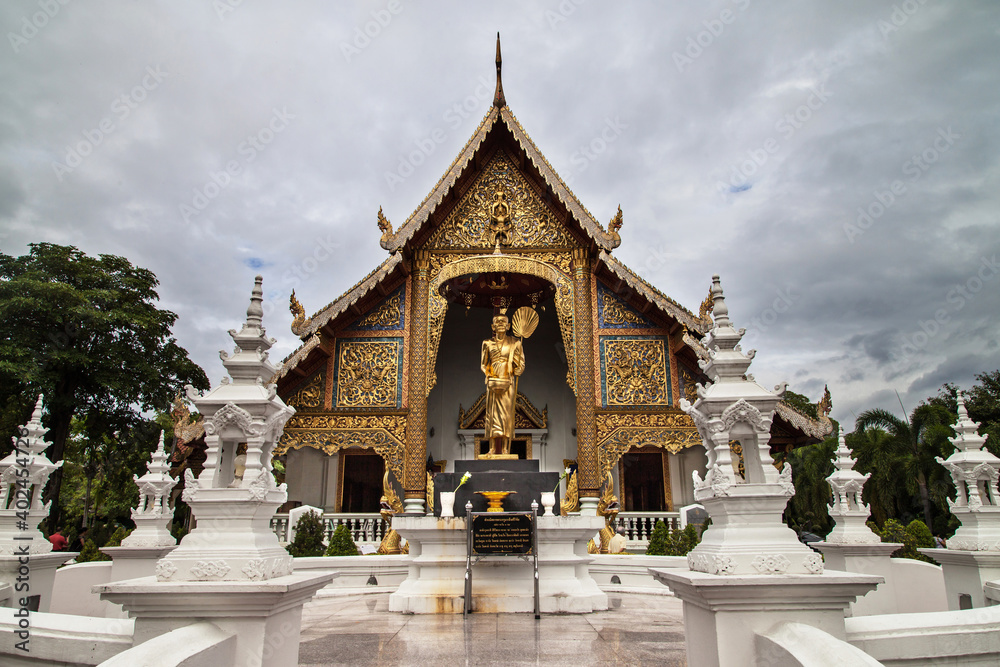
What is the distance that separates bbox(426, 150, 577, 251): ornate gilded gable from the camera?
1208 centimetres

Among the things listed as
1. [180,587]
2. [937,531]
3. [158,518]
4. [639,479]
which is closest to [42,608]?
[158,518]

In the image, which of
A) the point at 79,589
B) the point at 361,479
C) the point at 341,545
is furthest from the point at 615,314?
the point at 79,589

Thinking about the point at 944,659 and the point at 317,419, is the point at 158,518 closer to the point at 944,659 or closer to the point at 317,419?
the point at 317,419

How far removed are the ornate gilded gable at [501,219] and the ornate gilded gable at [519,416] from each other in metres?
3.88

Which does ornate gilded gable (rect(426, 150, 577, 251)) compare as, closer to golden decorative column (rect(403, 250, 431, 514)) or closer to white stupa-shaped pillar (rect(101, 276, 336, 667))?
golden decorative column (rect(403, 250, 431, 514))

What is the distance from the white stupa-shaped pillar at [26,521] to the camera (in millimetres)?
4387

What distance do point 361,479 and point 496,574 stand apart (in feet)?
27.0

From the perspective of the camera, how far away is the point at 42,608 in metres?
4.84

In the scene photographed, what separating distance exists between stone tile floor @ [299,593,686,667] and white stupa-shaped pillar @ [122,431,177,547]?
1703 mm

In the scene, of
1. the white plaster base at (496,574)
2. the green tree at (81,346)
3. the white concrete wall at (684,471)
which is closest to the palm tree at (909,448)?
the white concrete wall at (684,471)

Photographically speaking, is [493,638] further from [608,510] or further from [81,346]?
[81,346]

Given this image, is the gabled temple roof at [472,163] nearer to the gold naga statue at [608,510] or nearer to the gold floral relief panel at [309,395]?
the gold floral relief panel at [309,395]

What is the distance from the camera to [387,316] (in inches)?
467

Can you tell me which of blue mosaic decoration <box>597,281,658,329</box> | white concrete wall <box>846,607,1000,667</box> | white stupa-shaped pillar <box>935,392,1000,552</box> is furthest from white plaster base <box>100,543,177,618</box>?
blue mosaic decoration <box>597,281,658,329</box>
